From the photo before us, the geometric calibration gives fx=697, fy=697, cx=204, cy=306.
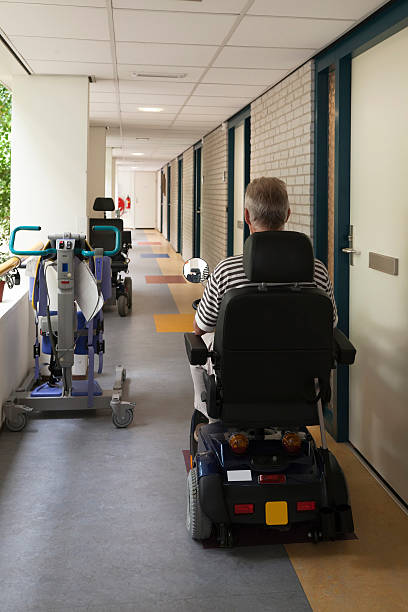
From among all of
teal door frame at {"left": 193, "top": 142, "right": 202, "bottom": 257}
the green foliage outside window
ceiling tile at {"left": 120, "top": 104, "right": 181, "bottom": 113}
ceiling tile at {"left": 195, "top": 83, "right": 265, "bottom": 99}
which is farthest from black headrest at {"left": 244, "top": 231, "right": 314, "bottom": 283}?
teal door frame at {"left": 193, "top": 142, "right": 202, "bottom": 257}

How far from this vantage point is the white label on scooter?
257 centimetres

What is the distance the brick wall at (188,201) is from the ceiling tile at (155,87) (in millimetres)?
6737

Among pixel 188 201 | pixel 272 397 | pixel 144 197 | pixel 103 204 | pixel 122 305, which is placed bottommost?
pixel 122 305

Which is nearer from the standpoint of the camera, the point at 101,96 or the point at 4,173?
the point at 101,96

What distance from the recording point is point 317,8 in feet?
11.5

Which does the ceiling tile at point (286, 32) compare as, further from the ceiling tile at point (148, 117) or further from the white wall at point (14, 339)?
the ceiling tile at point (148, 117)

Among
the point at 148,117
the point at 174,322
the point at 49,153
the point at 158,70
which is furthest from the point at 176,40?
the point at 148,117

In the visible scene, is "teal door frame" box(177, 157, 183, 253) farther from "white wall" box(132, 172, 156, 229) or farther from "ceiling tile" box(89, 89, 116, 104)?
"white wall" box(132, 172, 156, 229)

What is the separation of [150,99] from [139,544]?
5.27 metres

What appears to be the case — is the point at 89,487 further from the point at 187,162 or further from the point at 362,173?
the point at 187,162

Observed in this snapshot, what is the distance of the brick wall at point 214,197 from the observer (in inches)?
350

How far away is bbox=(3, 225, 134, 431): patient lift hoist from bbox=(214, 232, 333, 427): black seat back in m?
1.49

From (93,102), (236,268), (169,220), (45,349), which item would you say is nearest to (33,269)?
(45,349)

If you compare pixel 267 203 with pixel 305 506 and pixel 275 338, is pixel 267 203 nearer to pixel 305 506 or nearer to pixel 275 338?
pixel 275 338
